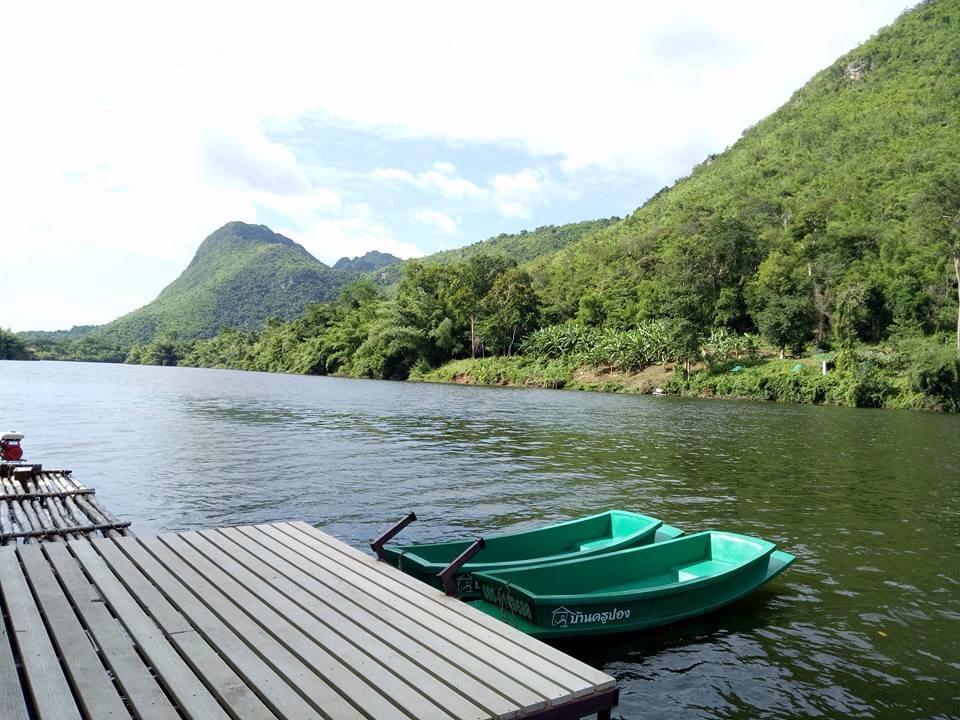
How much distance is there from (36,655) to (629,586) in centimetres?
741

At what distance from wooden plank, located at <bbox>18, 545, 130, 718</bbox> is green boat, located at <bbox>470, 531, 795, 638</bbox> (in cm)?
418

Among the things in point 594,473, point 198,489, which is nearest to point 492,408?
point 594,473

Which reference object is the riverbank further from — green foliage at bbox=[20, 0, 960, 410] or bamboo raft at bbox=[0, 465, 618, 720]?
bamboo raft at bbox=[0, 465, 618, 720]

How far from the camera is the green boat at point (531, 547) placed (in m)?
7.89

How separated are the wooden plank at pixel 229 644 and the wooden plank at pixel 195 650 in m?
0.05

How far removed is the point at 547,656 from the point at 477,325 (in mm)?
87994

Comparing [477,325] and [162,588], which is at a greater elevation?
[477,325]

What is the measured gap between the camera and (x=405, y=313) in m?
96.6

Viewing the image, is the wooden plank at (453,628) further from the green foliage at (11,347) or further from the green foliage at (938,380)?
the green foliage at (11,347)

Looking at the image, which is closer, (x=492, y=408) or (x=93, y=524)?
(x=93, y=524)

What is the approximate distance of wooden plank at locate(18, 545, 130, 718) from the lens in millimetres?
3650

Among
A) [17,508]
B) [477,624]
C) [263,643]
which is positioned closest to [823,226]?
[17,508]

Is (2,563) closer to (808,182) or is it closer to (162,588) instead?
(162,588)

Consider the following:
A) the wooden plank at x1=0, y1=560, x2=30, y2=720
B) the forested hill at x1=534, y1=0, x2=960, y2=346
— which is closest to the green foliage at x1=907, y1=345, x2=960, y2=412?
the forested hill at x1=534, y1=0, x2=960, y2=346
